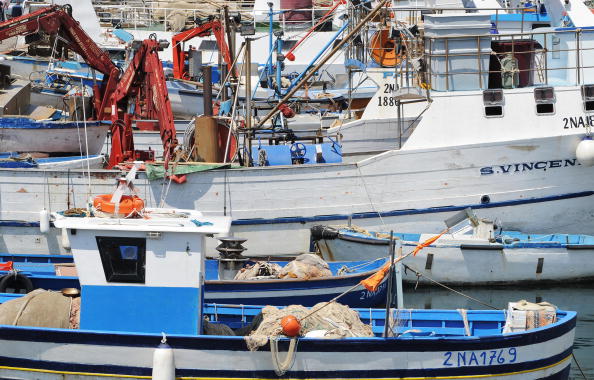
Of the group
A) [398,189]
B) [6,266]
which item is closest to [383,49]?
[398,189]

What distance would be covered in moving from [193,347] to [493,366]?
327cm

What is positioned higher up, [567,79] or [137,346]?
[567,79]

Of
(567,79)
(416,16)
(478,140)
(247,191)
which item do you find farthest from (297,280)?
(416,16)

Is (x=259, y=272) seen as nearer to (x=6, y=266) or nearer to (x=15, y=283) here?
(x=15, y=283)

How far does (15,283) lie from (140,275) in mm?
4034

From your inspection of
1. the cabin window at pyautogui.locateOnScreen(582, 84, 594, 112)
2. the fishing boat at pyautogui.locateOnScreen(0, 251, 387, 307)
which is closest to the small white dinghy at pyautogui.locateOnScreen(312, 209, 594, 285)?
the fishing boat at pyautogui.locateOnScreen(0, 251, 387, 307)

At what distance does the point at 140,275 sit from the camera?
10992mm

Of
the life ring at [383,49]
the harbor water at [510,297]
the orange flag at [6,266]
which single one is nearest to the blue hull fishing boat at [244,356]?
the orange flag at [6,266]

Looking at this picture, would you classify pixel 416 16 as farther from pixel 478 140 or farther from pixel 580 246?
pixel 580 246

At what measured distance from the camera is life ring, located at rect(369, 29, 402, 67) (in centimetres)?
2108

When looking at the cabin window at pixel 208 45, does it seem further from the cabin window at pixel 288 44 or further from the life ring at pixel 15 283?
the life ring at pixel 15 283

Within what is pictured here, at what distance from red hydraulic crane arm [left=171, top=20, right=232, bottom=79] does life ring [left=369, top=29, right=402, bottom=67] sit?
3502 mm

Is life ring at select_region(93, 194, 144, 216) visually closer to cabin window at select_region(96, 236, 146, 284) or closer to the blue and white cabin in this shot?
the blue and white cabin

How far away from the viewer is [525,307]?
38.3 ft
